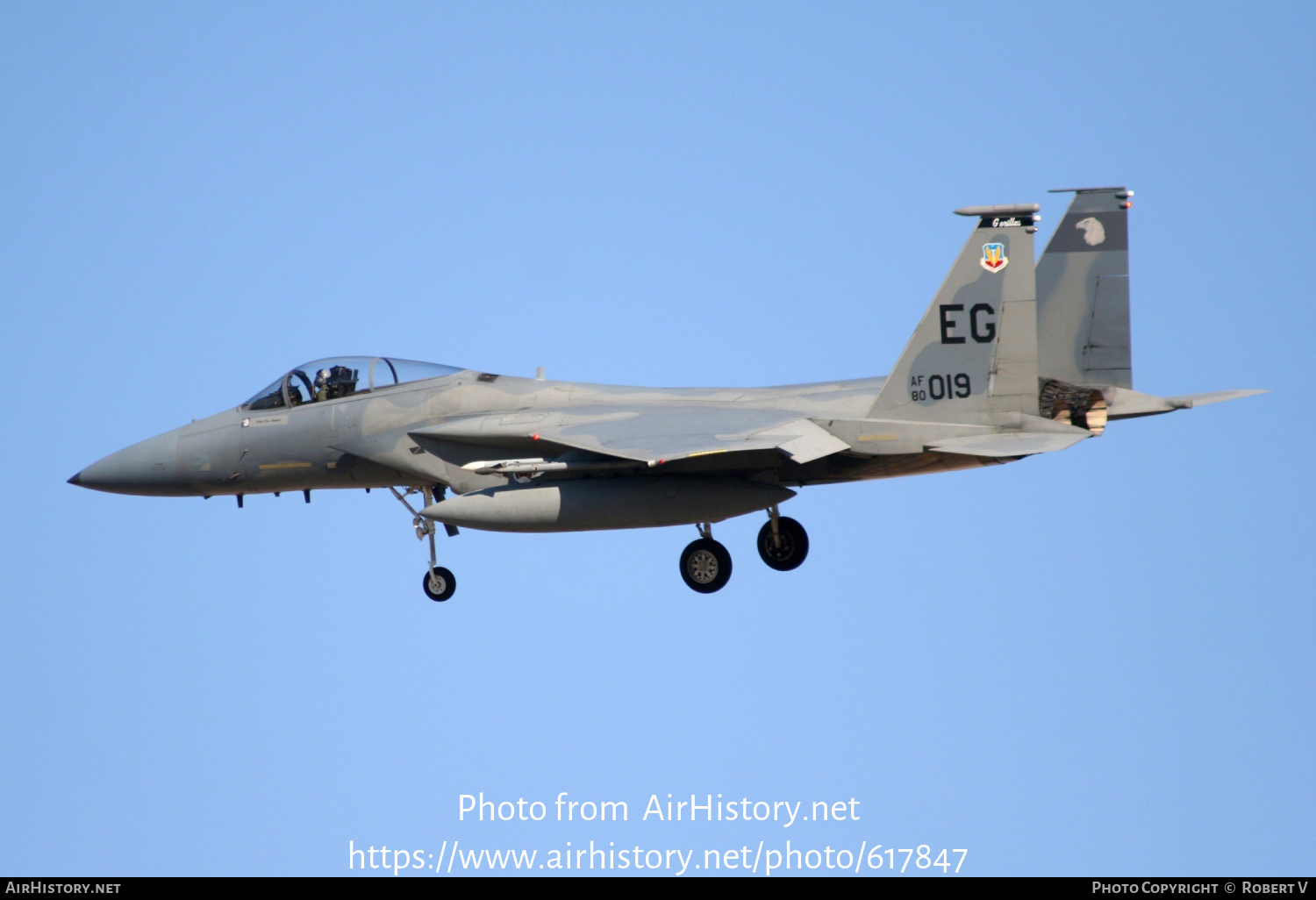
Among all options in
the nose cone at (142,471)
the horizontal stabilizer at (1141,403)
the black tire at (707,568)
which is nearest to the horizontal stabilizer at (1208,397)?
the horizontal stabilizer at (1141,403)

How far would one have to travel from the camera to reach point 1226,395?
21.7m

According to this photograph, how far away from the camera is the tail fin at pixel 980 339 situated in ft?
57.9

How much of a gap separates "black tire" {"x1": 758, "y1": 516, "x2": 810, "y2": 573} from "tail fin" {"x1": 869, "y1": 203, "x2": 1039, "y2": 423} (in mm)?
3070

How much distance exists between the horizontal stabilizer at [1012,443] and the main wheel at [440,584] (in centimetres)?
703

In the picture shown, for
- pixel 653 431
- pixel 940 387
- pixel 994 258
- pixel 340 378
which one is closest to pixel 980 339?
pixel 940 387

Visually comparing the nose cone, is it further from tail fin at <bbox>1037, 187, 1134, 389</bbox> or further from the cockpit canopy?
tail fin at <bbox>1037, 187, 1134, 389</bbox>

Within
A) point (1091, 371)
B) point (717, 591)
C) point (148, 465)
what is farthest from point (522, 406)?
point (1091, 371)

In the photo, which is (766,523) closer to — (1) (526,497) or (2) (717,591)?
(2) (717,591)

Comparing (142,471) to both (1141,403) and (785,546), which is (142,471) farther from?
(1141,403)

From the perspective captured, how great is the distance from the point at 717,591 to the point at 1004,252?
5.69 meters

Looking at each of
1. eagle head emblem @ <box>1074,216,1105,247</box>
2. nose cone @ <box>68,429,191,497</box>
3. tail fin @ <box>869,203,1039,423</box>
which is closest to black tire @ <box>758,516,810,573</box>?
tail fin @ <box>869,203,1039,423</box>

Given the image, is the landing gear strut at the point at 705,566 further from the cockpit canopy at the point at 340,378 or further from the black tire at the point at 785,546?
the cockpit canopy at the point at 340,378

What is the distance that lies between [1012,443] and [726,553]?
4.36m

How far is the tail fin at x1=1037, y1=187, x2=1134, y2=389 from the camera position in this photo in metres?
21.8
